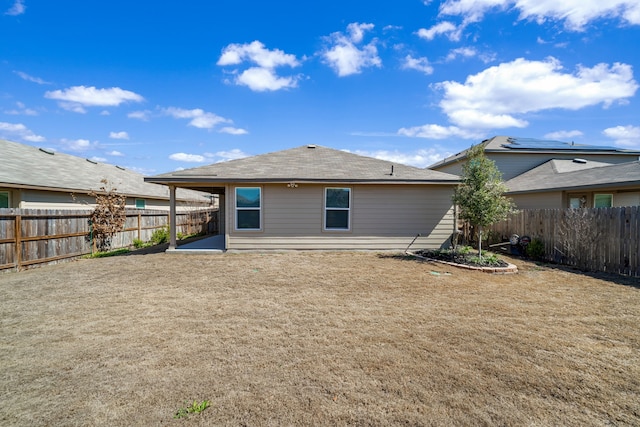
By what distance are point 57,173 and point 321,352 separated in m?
14.6

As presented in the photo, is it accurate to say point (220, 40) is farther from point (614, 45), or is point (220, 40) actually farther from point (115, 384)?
point (614, 45)

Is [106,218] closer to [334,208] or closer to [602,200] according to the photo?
[334,208]

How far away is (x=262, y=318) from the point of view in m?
4.29

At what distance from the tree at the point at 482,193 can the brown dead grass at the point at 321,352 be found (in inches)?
89.3

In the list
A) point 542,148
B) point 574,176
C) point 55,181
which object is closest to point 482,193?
point 574,176

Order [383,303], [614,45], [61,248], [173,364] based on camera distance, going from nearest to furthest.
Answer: [173,364]
[383,303]
[61,248]
[614,45]

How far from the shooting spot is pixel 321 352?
327 centimetres

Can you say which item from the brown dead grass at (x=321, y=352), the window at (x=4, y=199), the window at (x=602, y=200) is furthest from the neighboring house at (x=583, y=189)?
the window at (x=4, y=199)

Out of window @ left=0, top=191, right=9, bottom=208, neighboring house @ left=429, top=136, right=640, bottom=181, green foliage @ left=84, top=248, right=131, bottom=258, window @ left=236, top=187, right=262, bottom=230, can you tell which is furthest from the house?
neighboring house @ left=429, top=136, right=640, bottom=181

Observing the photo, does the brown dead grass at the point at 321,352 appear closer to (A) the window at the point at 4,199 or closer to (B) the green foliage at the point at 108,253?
(B) the green foliage at the point at 108,253

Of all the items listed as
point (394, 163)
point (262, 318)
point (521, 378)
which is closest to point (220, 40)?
point (394, 163)

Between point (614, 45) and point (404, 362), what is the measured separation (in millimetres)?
15896

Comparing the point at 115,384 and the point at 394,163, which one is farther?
the point at 394,163

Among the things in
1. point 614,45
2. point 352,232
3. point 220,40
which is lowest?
point 352,232
